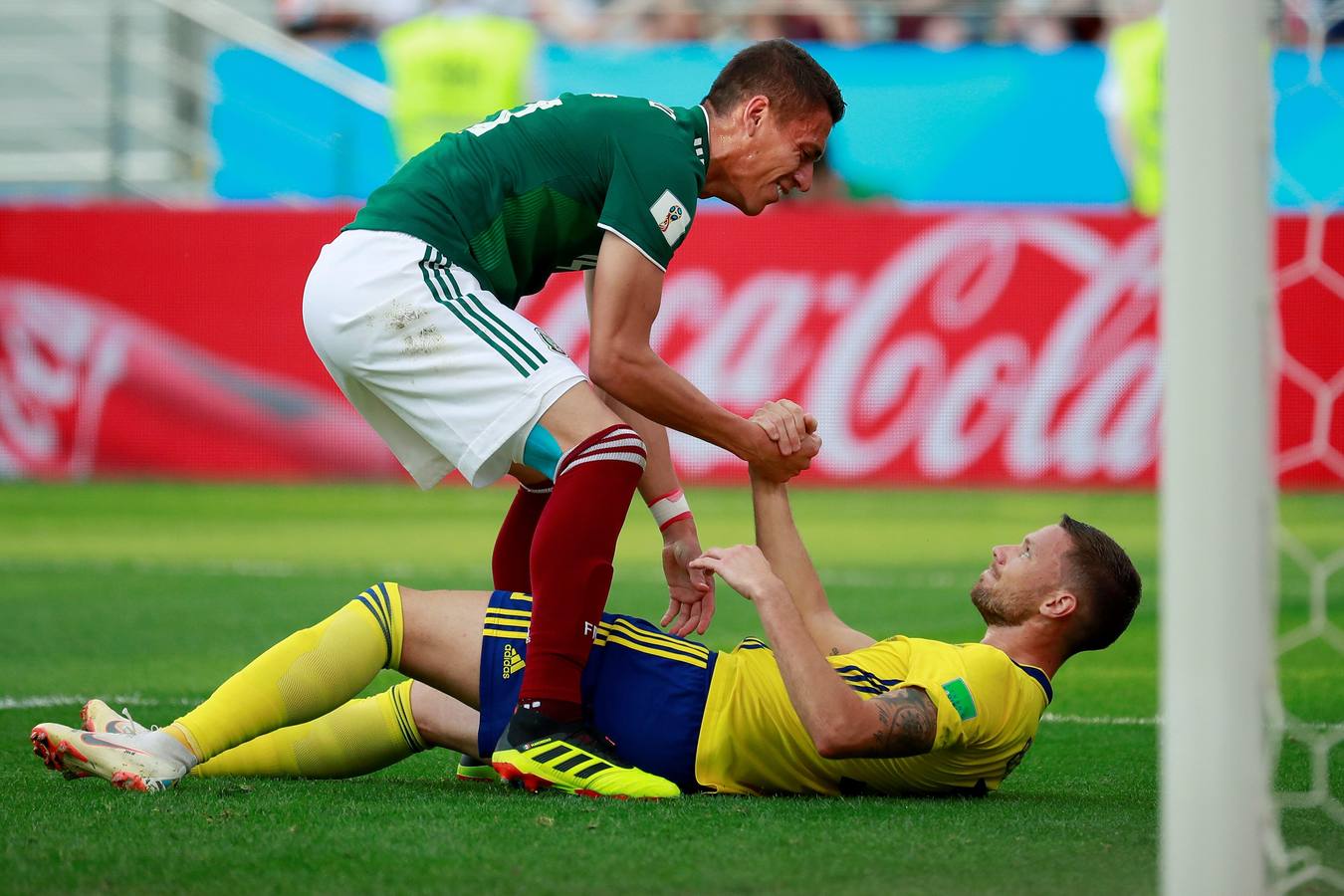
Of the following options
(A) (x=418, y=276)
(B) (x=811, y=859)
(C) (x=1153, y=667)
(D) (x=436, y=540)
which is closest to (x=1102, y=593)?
(B) (x=811, y=859)

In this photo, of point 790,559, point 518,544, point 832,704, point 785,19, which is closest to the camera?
point 832,704

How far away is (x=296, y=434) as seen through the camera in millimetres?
13750

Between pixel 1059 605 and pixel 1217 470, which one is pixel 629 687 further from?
pixel 1217 470

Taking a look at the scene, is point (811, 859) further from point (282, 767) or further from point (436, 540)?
point (436, 540)

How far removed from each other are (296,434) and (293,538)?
374 cm

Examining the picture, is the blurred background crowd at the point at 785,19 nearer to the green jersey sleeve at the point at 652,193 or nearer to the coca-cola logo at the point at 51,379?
the coca-cola logo at the point at 51,379

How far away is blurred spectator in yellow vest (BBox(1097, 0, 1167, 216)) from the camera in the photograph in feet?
47.1

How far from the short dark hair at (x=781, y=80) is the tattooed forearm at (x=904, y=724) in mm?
1397

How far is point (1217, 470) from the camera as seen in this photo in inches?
94.4

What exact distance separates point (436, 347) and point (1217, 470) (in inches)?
75.6

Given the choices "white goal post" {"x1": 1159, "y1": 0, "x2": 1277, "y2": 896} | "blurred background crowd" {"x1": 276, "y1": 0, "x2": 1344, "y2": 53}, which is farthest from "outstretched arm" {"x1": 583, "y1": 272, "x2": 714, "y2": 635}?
"blurred background crowd" {"x1": 276, "y1": 0, "x2": 1344, "y2": 53}

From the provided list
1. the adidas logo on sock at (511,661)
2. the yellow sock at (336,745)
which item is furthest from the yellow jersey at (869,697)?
the yellow sock at (336,745)

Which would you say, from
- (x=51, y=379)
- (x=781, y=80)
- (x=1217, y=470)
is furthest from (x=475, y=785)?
(x=51, y=379)

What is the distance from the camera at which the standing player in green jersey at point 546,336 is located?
367 cm
